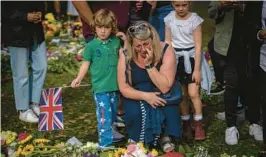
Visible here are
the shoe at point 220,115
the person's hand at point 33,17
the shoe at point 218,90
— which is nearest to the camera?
the person's hand at point 33,17

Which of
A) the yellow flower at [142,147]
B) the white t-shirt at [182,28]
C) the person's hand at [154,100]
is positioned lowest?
the yellow flower at [142,147]

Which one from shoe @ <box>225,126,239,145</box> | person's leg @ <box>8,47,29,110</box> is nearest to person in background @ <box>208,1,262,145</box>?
shoe @ <box>225,126,239,145</box>

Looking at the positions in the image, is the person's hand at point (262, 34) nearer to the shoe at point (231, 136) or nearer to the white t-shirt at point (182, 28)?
the white t-shirt at point (182, 28)

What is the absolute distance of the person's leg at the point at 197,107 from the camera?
4516mm

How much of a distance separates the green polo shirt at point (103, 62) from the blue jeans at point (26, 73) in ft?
3.51

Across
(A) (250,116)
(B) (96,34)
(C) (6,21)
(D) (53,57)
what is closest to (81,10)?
(B) (96,34)

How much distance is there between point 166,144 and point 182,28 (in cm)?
101

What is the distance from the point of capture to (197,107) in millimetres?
4555

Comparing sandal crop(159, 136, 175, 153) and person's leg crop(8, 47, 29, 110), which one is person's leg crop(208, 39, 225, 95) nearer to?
sandal crop(159, 136, 175, 153)

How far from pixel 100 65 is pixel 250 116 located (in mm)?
1500

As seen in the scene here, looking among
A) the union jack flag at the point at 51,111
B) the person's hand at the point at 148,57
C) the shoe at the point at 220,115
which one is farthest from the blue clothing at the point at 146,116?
the shoe at the point at 220,115

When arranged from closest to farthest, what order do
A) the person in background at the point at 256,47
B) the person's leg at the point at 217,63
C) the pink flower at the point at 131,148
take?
the pink flower at the point at 131,148, the person in background at the point at 256,47, the person's leg at the point at 217,63

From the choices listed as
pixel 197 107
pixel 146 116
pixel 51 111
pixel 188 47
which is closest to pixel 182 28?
pixel 188 47

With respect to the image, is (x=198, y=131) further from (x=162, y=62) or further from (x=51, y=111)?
(x=51, y=111)
